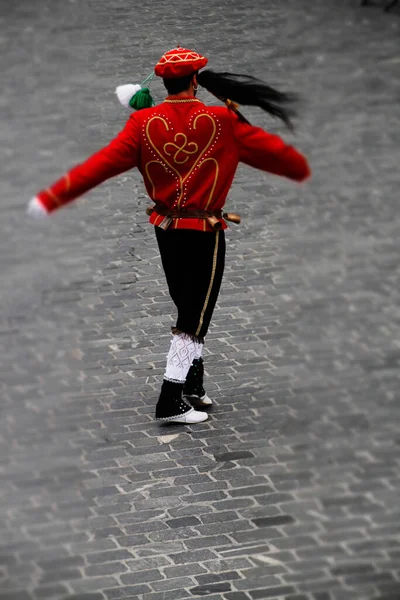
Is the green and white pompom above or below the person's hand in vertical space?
above

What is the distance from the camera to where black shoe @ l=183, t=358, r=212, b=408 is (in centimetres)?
614

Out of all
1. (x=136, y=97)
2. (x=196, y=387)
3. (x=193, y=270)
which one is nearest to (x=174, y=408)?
(x=196, y=387)

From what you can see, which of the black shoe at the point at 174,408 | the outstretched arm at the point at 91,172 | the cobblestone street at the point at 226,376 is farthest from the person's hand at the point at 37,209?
the black shoe at the point at 174,408

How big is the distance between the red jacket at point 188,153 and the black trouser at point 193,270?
20cm

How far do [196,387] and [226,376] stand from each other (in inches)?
12.7

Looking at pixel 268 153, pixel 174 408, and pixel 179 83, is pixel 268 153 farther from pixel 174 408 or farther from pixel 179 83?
pixel 174 408

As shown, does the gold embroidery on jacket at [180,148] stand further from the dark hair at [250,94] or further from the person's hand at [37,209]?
the person's hand at [37,209]

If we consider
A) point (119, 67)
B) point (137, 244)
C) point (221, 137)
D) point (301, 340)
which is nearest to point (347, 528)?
point (301, 340)

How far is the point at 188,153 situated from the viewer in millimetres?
5445

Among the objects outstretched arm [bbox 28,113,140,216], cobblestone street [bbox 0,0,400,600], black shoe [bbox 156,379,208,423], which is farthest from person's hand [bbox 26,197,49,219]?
black shoe [bbox 156,379,208,423]

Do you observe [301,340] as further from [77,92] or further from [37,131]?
[77,92]

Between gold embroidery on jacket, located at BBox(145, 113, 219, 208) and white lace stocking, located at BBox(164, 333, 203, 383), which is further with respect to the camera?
white lace stocking, located at BBox(164, 333, 203, 383)

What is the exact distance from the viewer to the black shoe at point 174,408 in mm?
5949

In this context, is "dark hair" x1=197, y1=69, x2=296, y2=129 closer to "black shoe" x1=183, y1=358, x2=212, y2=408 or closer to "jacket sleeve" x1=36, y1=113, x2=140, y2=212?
"jacket sleeve" x1=36, y1=113, x2=140, y2=212
